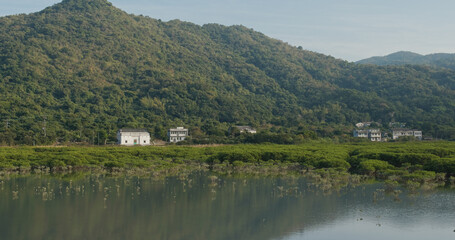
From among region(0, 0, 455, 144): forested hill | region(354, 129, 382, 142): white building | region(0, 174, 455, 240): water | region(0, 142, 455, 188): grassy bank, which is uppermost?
region(0, 0, 455, 144): forested hill

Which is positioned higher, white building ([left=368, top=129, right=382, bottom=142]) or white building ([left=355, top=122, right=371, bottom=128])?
white building ([left=355, top=122, right=371, bottom=128])

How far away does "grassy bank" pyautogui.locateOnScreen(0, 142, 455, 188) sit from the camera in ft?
156

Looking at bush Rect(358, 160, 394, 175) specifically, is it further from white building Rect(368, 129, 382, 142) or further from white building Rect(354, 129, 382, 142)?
white building Rect(368, 129, 382, 142)

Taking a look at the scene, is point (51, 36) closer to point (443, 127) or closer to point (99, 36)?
point (99, 36)

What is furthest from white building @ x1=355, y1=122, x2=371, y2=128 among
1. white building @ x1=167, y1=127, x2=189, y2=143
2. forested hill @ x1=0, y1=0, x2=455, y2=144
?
white building @ x1=167, y1=127, x2=189, y2=143

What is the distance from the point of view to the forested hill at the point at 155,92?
103250 millimetres

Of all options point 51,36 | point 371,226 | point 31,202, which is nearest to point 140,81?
point 51,36

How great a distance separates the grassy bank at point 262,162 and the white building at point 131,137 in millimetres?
21602

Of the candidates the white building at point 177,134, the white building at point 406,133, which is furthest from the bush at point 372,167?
the white building at point 406,133

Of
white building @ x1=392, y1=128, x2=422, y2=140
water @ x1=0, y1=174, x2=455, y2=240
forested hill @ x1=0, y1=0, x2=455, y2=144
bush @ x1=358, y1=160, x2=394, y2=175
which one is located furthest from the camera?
white building @ x1=392, y1=128, x2=422, y2=140

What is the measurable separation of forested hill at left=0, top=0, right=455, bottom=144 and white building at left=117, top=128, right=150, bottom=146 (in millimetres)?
2591

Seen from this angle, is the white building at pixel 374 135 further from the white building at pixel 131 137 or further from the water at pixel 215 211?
the water at pixel 215 211

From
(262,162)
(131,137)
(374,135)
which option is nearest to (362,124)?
(374,135)

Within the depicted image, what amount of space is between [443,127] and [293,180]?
250 ft
